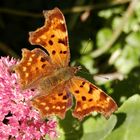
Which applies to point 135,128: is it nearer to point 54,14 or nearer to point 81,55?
point 54,14

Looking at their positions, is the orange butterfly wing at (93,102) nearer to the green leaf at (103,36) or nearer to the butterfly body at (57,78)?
the butterfly body at (57,78)

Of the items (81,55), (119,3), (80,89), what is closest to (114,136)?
(80,89)

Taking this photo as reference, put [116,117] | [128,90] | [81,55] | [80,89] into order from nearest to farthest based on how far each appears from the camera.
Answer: [80,89] → [116,117] → [128,90] → [81,55]

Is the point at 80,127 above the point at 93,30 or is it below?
below

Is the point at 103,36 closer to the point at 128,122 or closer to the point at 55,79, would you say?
the point at 128,122

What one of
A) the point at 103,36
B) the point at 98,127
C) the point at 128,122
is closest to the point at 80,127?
the point at 98,127

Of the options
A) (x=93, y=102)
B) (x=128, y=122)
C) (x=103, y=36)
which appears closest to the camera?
(x=93, y=102)

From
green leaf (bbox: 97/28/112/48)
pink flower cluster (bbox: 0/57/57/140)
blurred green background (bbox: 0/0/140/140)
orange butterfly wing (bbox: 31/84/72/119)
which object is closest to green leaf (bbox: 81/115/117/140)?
pink flower cluster (bbox: 0/57/57/140)

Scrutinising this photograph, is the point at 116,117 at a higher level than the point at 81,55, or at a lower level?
lower
